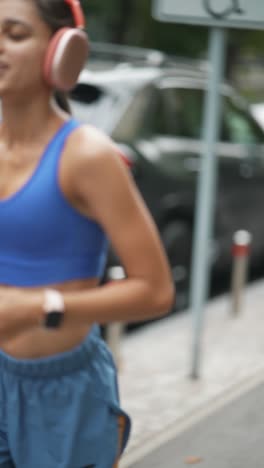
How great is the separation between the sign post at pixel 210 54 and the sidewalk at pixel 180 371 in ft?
0.81

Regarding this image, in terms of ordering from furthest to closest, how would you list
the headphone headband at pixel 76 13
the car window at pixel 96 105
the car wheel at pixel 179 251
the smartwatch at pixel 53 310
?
the car wheel at pixel 179 251 → the car window at pixel 96 105 → the headphone headband at pixel 76 13 → the smartwatch at pixel 53 310

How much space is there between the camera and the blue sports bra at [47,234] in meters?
2.11

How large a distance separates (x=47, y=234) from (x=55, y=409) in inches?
17.0

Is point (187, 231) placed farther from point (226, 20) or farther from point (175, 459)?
point (175, 459)

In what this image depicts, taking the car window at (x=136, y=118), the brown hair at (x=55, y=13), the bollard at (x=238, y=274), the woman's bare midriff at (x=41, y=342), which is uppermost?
the brown hair at (x=55, y=13)

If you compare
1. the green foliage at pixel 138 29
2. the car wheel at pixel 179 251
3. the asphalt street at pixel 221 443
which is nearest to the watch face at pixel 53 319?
Answer: the asphalt street at pixel 221 443

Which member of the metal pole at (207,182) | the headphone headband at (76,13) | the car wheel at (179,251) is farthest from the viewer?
the car wheel at (179,251)

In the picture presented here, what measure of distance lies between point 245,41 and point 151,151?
10319 millimetres

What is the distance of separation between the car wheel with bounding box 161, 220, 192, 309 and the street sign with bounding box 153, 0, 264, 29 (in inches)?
74.2

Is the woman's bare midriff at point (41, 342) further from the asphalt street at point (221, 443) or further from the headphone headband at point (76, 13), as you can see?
the asphalt street at point (221, 443)

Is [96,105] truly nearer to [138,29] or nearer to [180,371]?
[180,371]

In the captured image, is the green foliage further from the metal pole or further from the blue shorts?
the blue shorts

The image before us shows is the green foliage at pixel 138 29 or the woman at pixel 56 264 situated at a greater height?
the woman at pixel 56 264

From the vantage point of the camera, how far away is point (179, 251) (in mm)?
7242
